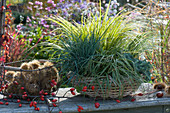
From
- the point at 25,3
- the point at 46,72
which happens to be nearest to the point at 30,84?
the point at 46,72

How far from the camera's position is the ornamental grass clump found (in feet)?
5.84

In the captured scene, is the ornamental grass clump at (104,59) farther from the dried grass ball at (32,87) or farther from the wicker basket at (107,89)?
the dried grass ball at (32,87)

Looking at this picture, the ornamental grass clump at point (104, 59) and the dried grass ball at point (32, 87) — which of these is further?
the dried grass ball at point (32, 87)

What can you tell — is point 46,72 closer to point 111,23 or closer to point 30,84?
point 30,84

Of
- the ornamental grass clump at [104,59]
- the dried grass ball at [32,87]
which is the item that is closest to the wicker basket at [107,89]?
the ornamental grass clump at [104,59]

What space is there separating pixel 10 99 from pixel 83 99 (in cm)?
62

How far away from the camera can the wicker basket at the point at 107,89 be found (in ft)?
5.86

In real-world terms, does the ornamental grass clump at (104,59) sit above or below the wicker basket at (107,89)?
above

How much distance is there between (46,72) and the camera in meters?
1.94

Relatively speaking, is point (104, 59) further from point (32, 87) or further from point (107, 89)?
point (32, 87)

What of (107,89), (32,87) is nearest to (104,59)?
(107,89)

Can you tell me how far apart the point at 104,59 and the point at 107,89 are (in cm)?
23

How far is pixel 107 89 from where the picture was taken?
1.81 m

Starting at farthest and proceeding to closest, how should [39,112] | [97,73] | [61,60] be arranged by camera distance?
[61,60], [97,73], [39,112]
